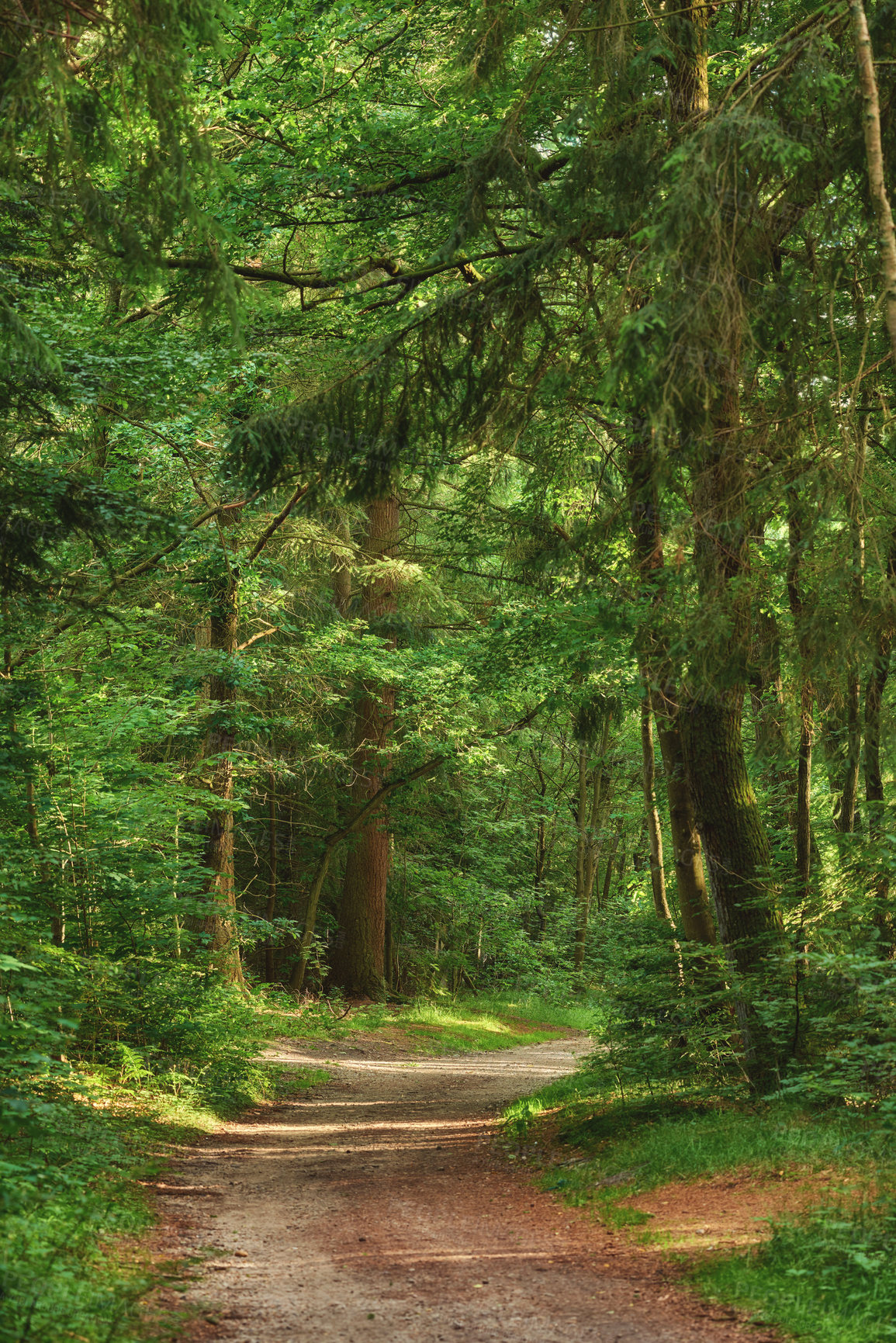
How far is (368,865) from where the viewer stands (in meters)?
20.2

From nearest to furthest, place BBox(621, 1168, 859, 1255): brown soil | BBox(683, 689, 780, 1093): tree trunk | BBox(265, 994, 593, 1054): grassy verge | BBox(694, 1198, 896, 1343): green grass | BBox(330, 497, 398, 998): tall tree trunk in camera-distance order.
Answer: BBox(694, 1198, 896, 1343): green grass, BBox(621, 1168, 859, 1255): brown soil, BBox(683, 689, 780, 1093): tree trunk, BBox(265, 994, 593, 1054): grassy verge, BBox(330, 497, 398, 998): tall tree trunk

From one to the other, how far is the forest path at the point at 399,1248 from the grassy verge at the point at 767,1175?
245 mm

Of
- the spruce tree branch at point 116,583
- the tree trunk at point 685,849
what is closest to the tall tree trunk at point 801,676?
the tree trunk at point 685,849

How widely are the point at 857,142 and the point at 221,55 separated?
388 cm

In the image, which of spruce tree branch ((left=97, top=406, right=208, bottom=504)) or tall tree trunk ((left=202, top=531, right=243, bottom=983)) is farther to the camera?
tall tree trunk ((left=202, top=531, right=243, bottom=983))

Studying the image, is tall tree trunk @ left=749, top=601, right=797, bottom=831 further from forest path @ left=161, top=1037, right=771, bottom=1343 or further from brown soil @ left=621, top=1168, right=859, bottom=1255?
forest path @ left=161, top=1037, right=771, bottom=1343

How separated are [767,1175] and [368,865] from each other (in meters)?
14.4

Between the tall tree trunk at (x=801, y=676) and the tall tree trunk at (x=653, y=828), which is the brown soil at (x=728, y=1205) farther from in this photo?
the tall tree trunk at (x=653, y=828)

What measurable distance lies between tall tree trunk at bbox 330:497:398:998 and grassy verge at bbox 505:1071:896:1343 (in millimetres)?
9814

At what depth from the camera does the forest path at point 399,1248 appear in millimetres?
4473

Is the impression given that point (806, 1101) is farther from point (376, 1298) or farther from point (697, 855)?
point (376, 1298)

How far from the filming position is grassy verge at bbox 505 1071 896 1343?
441 centimetres

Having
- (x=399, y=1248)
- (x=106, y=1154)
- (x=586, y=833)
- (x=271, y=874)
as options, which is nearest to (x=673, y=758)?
(x=399, y=1248)

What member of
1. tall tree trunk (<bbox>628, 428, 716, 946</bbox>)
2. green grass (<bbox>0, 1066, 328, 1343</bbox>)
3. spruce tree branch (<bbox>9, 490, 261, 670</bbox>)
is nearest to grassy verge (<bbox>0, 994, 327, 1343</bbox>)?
green grass (<bbox>0, 1066, 328, 1343</bbox>)
